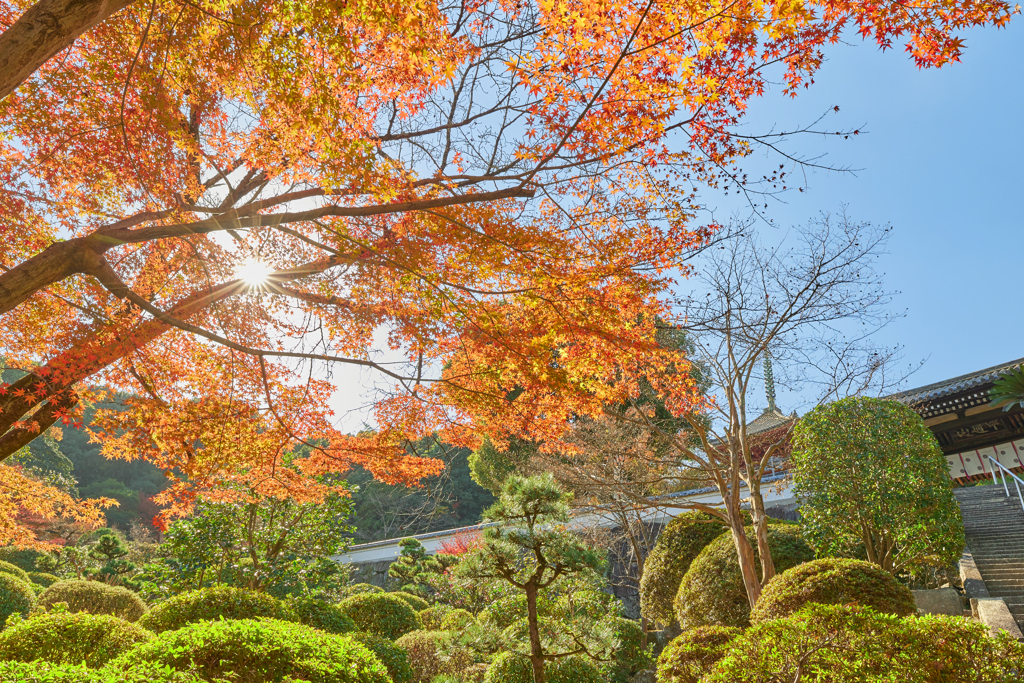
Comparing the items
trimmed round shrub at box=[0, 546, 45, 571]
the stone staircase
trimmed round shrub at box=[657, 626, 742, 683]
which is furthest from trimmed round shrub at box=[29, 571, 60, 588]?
the stone staircase

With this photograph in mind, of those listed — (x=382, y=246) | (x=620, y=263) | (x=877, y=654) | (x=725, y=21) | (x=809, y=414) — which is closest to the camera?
(x=877, y=654)

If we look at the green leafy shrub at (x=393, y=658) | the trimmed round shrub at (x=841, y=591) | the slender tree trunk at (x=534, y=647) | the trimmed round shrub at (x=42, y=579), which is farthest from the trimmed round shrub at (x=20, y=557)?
the trimmed round shrub at (x=841, y=591)

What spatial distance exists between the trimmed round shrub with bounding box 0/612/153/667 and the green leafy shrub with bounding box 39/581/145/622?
4.03 metres

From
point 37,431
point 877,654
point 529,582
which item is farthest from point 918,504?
point 37,431

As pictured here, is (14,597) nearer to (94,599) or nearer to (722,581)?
(94,599)

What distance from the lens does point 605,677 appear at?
6.63 metres

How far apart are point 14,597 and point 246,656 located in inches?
356

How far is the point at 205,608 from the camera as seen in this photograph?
5.96 m

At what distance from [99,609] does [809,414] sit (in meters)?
11.4

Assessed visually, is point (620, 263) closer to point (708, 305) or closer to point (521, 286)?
point (521, 286)

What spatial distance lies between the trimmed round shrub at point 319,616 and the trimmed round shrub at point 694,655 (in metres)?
4.44

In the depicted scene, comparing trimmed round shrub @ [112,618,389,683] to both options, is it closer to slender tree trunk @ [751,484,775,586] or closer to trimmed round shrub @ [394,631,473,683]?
trimmed round shrub @ [394,631,473,683]

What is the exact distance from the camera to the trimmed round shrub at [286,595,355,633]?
6.91 m

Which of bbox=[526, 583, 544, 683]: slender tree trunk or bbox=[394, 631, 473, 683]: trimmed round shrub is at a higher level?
bbox=[526, 583, 544, 683]: slender tree trunk
